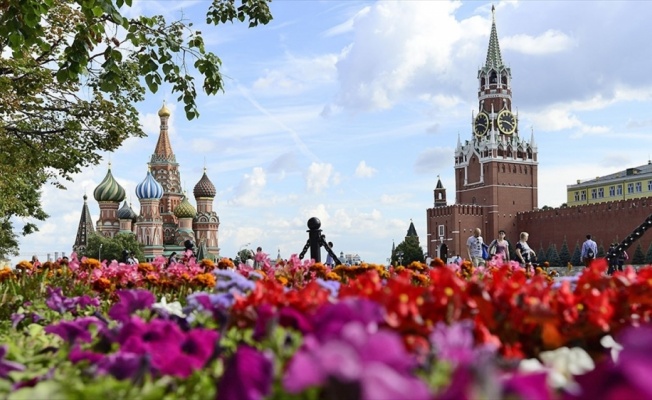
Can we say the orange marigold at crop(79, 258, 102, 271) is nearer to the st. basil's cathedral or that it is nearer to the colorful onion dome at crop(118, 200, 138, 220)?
the st. basil's cathedral

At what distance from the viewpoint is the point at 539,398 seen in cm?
132

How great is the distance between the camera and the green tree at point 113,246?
227ft

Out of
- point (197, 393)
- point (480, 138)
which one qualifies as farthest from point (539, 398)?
point (480, 138)

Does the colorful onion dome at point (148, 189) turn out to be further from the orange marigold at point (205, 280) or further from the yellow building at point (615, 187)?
the orange marigold at point (205, 280)

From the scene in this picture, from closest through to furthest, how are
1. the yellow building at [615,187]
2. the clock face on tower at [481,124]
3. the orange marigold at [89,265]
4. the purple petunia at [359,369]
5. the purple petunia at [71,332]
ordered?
the purple petunia at [359,369]
the purple petunia at [71,332]
the orange marigold at [89,265]
the yellow building at [615,187]
the clock face on tower at [481,124]

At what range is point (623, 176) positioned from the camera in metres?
84.4

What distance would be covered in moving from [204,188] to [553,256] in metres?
33.1

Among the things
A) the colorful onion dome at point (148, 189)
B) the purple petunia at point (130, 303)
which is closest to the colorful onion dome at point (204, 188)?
the colorful onion dome at point (148, 189)

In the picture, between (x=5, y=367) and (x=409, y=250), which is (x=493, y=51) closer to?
(x=409, y=250)

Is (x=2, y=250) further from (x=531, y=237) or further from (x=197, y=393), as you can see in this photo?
(x=531, y=237)

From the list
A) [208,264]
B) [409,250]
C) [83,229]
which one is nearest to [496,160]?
[409,250]

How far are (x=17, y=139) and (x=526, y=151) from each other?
254 ft

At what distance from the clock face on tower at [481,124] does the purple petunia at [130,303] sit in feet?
284

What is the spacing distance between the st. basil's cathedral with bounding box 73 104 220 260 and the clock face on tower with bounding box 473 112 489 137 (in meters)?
32.3
